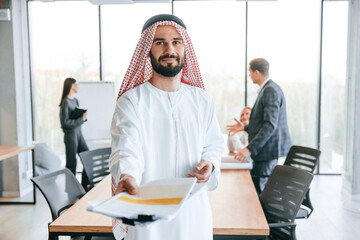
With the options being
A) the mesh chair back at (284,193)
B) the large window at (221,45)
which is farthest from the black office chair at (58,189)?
the large window at (221,45)

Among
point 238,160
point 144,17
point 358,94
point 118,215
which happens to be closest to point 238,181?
point 238,160

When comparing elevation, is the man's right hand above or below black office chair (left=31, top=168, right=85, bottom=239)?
above

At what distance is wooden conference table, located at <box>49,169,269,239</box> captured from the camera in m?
2.04

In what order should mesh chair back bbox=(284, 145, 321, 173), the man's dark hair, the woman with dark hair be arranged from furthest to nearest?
the woman with dark hair < the man's dark hair < mesh chair back bbox=(284, 145, 321, 173)

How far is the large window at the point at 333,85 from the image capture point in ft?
21.3

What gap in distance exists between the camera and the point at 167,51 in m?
1.68

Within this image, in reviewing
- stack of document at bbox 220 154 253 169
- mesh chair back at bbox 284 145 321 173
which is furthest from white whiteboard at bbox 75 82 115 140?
mesh chair back at bbox 284 145 321 173

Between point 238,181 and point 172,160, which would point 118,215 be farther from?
point 238,181

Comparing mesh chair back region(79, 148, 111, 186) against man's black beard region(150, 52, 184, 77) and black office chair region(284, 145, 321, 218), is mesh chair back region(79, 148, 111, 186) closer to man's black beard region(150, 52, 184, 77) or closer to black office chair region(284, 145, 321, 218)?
A: black office chair region(284, 145, 321, 218)

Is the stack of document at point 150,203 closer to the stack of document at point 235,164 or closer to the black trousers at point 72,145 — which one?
the stack of document at point 235,164

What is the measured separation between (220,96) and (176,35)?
5.23 m

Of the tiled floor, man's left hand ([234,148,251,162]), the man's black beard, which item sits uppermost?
the man's black beard

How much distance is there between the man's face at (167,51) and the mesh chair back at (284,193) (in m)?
1.28

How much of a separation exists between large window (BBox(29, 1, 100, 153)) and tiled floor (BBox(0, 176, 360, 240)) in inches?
75.9
